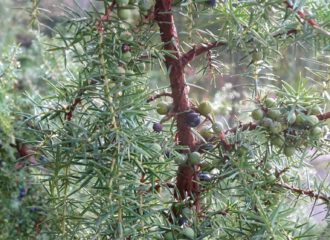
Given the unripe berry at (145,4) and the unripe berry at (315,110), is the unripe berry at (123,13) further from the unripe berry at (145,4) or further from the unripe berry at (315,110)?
the unripe berry at (315,110)

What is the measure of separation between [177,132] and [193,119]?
0.09 feet

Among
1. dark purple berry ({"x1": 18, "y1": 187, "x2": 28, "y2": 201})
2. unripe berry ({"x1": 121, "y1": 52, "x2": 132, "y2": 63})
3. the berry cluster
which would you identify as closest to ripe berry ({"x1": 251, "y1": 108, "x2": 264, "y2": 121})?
the berry cluster

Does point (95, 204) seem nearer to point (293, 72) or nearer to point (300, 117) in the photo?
point (300, 117)

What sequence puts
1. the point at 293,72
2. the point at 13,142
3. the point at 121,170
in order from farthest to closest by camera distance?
the point at 293,72 < the point at 13,142 < the point at 121,170

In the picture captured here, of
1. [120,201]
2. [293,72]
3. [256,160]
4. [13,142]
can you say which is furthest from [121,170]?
[293,72]

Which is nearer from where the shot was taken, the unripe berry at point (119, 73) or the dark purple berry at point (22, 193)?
the unripe berry at point (119, 73)

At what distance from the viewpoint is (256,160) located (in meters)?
0.44

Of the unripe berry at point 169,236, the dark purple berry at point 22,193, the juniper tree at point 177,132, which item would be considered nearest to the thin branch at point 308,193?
the juniper tree at point 177,132

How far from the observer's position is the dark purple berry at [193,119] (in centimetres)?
42

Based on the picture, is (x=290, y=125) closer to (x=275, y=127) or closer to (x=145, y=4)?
(x=275, y=127)

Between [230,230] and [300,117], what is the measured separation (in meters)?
0.10

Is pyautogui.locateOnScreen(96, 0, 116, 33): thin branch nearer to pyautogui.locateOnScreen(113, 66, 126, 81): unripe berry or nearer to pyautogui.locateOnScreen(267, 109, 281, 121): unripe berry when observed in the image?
pyautogui.locateOnScreen(113, 66, 126, 81): unripe berry

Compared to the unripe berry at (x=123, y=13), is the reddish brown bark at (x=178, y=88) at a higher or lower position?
lower

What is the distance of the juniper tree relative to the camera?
37 centimetres
